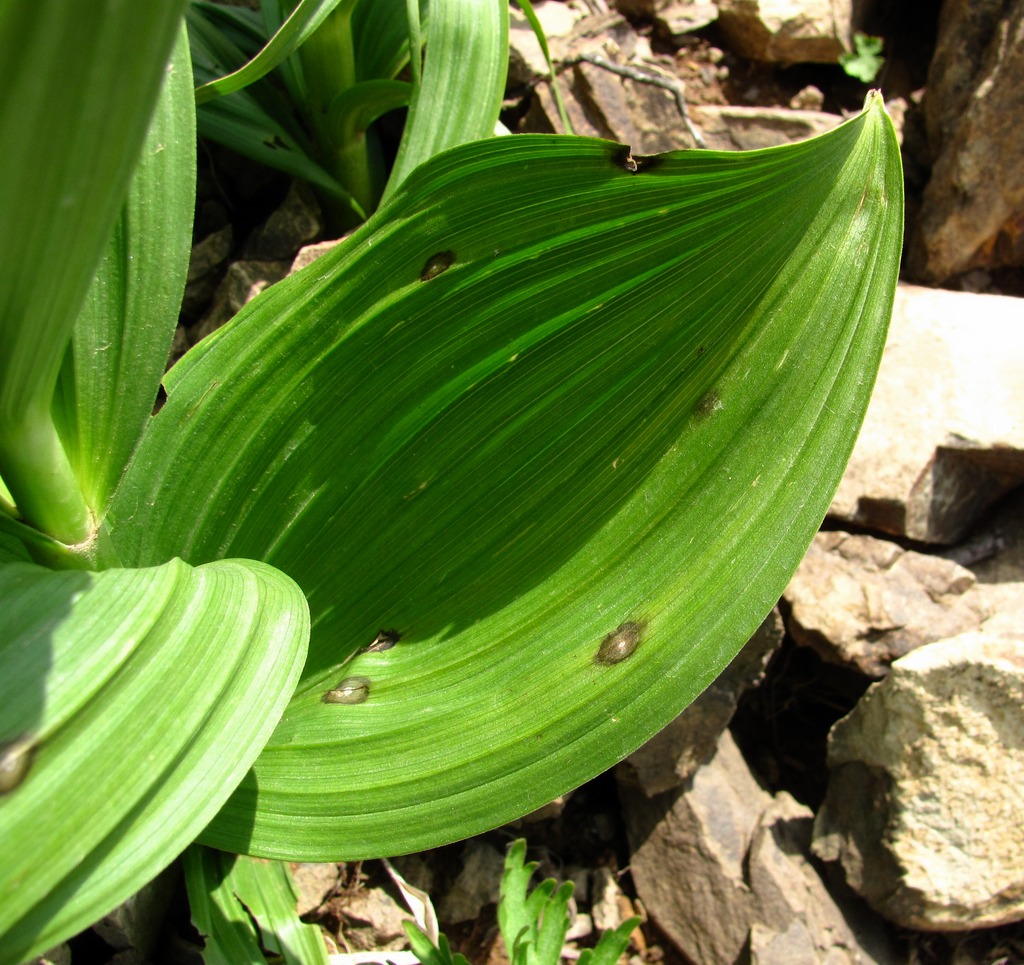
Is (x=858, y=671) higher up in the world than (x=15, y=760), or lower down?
lower down

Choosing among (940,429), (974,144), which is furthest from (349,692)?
(974,144)

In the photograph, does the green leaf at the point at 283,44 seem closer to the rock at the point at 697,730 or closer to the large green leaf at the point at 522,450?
the large green leaf at the point at 522,450

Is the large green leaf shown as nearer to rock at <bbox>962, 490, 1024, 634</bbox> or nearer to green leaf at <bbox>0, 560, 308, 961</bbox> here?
green leaf at <bbox>0, 560, 308, 961</bbox>

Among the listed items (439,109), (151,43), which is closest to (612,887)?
(439,109)

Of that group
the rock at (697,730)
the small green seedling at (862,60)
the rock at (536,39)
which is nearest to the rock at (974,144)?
the small green seedling at (862,60)

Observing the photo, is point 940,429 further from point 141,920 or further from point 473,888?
point 141,920

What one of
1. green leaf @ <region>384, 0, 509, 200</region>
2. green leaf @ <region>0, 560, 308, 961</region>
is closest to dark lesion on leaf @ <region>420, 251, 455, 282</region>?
green leaf @ <region>0, 560, 308, 961</region>
